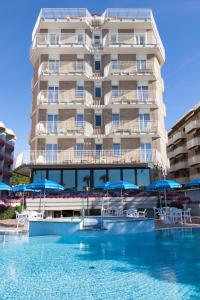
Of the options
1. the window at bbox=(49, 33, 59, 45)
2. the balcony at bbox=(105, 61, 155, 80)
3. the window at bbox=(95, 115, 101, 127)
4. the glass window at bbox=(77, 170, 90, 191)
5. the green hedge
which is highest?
the window at bbox=(49, 33, 59, 45)

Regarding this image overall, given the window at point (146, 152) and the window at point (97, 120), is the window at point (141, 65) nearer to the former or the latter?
the window at point (97, 120)

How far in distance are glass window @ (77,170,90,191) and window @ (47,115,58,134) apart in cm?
524

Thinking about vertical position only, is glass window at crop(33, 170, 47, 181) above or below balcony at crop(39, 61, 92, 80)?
below

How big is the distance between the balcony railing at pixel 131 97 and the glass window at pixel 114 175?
763 centimetres

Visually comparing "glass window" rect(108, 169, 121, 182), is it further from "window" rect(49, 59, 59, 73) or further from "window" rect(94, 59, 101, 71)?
"window" rect(49, 59, 59, 73)

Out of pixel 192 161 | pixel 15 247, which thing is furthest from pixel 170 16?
pixel 192 161

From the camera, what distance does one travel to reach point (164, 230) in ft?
60.7

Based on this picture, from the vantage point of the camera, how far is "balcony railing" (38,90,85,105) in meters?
31.3

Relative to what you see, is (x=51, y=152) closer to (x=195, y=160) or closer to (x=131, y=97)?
(x=131, y=97)

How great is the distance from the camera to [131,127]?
31.1 meters

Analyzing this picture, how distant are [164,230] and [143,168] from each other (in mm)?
11382

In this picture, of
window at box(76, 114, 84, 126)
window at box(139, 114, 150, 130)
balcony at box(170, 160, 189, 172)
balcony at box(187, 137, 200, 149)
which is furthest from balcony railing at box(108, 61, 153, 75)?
balcony at box(170, 160, 189, 172)

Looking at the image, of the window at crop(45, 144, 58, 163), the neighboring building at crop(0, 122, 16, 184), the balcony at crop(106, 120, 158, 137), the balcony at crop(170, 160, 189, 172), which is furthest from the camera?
the neighboring building at crop(0, 122, 16, 184)

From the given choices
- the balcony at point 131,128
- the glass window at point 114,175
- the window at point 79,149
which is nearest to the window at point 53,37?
the balcony at point 131,128
